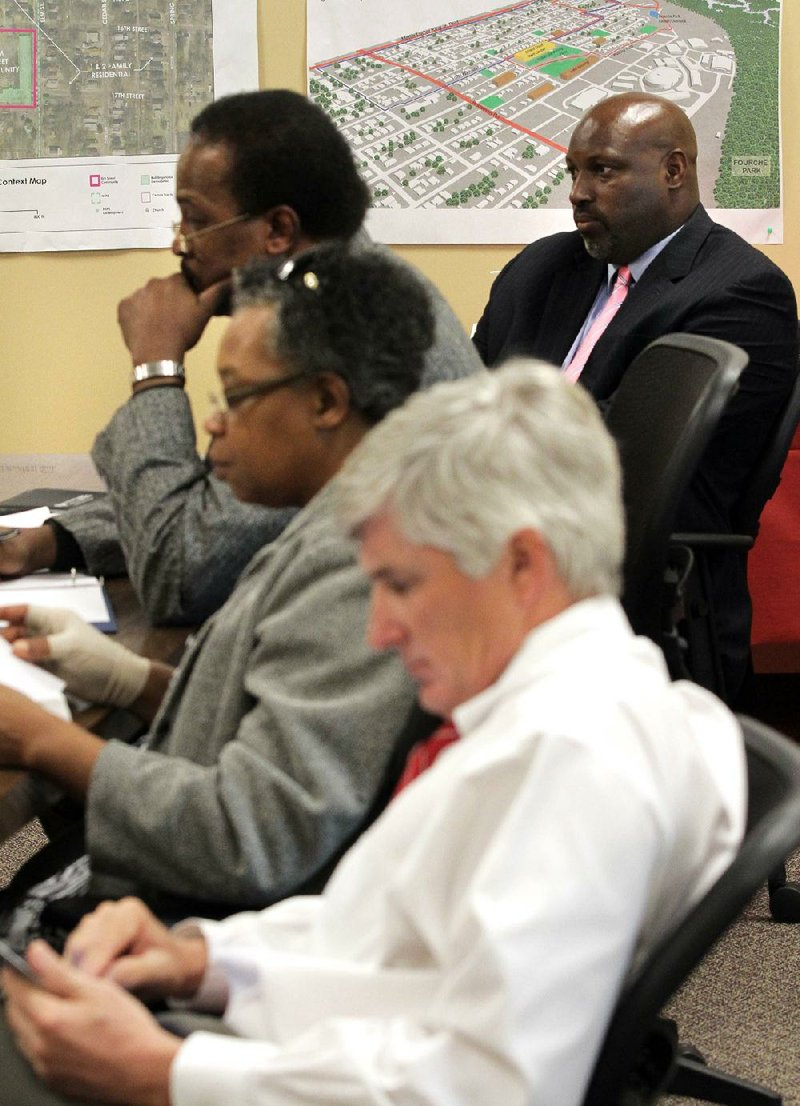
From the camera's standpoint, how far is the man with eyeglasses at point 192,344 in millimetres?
1518

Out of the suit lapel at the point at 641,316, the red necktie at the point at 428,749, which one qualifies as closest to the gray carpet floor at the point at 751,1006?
the suit lapel at the point at 641,316

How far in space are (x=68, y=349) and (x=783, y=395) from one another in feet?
6.45

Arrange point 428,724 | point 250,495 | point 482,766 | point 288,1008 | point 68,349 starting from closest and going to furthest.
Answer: point 482,766, point 288,1008, point 428,724, point 250,495, point 68,349

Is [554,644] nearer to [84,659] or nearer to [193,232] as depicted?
[84,659]

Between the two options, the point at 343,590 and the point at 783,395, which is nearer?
the point at 343,590

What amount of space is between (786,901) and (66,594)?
4.69 feet

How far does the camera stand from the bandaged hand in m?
1.29

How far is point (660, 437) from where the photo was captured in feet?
5.08

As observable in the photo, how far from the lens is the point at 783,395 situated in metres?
2.31

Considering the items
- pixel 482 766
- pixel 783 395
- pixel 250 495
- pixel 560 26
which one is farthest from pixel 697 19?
pixel 482 766

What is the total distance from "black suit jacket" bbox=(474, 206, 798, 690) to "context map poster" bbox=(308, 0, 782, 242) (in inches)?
21.9

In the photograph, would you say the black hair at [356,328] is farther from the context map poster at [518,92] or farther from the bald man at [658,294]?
the context map poster at [518,92]

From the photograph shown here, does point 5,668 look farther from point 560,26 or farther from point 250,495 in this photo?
point 560,26

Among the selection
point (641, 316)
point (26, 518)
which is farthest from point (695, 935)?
point (641, 316)
